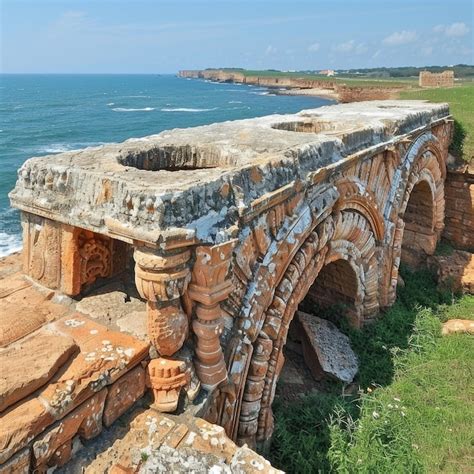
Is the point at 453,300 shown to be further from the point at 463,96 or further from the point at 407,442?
the point at 463,96

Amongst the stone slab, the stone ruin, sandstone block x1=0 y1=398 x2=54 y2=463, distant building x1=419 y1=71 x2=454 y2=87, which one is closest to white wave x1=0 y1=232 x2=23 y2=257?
the stone ruin

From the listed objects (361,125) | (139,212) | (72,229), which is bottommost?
(72,229)

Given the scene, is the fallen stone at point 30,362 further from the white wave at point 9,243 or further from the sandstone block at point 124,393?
the white wave at point 9,243

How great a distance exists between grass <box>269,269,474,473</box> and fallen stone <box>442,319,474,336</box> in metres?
0.16

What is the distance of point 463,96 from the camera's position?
16.0 meters

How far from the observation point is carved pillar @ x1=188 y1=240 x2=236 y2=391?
301cm

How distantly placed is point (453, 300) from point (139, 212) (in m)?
7.62

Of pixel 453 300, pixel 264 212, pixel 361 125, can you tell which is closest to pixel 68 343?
pixel 264 212

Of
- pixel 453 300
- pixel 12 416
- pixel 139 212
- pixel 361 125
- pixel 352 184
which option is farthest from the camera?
pixel 453 300

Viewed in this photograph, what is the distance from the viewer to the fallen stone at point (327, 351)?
5953mm

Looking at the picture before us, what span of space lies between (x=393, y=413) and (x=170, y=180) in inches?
152

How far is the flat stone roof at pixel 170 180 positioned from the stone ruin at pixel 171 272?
1cm

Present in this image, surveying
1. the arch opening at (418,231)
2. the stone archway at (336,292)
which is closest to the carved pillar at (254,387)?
the stone archway at (336,292)

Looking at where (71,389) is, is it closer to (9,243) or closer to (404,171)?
(404,171)
